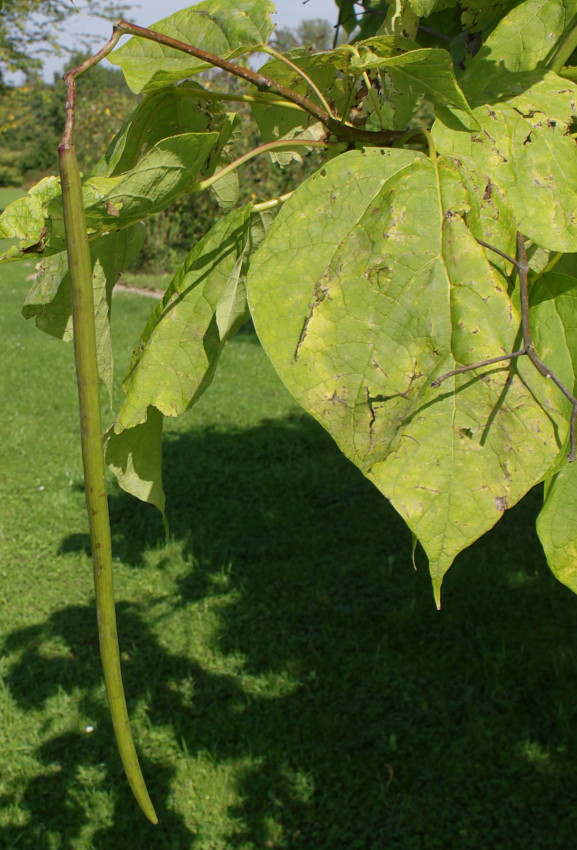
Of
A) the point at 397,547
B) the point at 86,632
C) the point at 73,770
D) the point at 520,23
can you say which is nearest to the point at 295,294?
the point at 520,23

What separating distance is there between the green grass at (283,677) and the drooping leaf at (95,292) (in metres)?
2.16

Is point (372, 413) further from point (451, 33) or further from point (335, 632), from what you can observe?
point (335, 632)

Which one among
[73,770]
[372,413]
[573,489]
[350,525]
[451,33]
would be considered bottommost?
[350,525]

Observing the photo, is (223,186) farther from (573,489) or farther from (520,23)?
(573,489)

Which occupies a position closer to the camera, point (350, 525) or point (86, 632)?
point (86, 632)

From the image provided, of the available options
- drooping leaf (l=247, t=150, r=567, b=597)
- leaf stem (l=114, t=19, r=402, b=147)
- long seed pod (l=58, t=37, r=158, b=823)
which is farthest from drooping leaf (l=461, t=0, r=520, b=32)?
long seed pod (l=58, t=37, r=158, b=823)

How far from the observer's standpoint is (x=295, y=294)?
2.04ft

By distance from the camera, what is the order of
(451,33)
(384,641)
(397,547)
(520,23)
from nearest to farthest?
(520,23) → (451,33) → (384,641) → (397,547)

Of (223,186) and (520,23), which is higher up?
(520,23)

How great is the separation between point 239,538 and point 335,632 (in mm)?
987

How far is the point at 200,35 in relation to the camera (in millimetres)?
762

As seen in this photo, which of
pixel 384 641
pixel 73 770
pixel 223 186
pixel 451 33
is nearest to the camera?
pixel 223 186

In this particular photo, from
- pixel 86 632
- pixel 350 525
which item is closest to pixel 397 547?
pixel 350 525

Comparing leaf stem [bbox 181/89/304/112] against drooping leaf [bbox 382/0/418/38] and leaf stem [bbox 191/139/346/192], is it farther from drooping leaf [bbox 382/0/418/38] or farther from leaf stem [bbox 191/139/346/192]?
drooping leaf [bbox 382/0/418/38]
